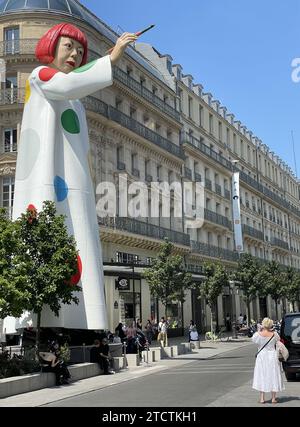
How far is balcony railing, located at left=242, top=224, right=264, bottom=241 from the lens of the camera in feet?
192

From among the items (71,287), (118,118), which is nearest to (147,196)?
(118,118)

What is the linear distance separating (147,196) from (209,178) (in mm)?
14223

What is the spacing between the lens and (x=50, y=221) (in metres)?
17.2

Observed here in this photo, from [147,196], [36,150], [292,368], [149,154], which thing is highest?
[149,154]

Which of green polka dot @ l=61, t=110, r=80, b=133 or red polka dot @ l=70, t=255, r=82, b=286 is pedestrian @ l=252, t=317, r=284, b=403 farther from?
green polka dot @ l=61, t=110, r=80, b=133

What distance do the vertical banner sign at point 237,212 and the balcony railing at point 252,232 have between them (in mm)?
3198

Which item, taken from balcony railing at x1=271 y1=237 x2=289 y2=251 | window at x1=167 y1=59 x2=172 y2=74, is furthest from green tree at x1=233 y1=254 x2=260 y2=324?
A: balcony railing at x1=271 y1=237 x2=289 y2=251

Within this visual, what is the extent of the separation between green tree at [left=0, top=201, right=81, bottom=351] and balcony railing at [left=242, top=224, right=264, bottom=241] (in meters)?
42.4

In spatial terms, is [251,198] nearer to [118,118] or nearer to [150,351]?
[118,118]

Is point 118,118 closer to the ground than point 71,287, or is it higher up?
higher up

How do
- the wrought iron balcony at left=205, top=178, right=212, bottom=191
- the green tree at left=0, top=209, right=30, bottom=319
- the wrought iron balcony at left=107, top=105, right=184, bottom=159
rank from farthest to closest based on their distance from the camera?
the wrought iron balcony at left=205, top=178, right=212, bottom=191 < the wrought iron balcony at left=107, top=105, right=184, bottom=159 < the green tree at left=0, top=209, right=30, bottom=319

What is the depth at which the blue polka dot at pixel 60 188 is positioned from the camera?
18953 mm

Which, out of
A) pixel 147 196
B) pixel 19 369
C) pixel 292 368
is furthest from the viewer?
pixel 147 196

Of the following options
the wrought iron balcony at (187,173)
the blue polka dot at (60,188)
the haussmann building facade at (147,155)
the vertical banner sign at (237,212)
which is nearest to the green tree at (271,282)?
the vertical banner sign at (237,212)
